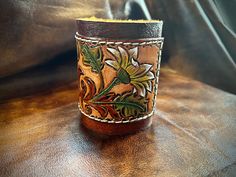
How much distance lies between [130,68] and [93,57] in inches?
2.5

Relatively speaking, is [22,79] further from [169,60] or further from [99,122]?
[169,60]

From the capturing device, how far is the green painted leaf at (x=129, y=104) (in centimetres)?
41

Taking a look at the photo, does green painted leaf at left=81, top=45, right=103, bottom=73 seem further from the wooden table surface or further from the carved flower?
the wooden table surface

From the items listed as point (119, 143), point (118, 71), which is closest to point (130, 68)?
point (118, 71)

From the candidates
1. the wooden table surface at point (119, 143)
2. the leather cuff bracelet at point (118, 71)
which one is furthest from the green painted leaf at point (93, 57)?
the wooden table surface at point (119, 143)

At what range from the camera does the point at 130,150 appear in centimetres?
39

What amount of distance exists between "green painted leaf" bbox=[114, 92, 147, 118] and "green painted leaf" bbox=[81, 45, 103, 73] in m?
0.06

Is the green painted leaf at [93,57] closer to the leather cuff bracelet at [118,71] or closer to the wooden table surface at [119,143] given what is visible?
the leather cuff bracelet at [118,71]

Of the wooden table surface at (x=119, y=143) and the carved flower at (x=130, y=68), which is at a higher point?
the carved flower at (x=130, y=68)

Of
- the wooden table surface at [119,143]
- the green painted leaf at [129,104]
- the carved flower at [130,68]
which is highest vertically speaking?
the carved flower at [130,68]

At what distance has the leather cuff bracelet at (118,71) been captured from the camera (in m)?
0.38

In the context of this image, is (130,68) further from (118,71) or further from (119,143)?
(119,143)

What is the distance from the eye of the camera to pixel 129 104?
0.42 meters

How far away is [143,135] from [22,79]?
0.36 metres
